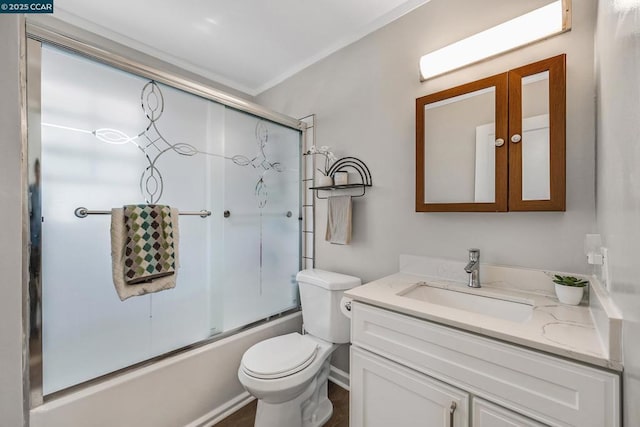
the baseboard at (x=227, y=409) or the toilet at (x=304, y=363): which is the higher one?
the toilet at (x=304, y=363)

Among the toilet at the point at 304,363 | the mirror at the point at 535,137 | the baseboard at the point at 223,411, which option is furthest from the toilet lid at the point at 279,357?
the mirror at the point at 535,137

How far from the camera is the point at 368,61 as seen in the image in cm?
171

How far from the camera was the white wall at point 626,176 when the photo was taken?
434 millimetres

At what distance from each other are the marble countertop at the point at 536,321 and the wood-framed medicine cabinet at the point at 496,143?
369 millimetres

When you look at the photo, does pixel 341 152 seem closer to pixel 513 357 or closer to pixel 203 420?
pixel 513 357

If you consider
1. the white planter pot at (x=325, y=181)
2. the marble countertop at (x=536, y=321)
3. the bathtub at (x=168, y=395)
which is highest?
the white planter pot at (x=325, y=181)

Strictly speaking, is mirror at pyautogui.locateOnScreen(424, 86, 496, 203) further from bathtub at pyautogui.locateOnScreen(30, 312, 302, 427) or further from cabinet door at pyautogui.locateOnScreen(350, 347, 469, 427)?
bathtub at pyautogui.locateOnScreen(30, 312, 302, 427)

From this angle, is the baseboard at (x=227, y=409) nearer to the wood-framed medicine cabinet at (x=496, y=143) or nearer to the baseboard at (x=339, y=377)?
the baseboard at (x=339, y=377)

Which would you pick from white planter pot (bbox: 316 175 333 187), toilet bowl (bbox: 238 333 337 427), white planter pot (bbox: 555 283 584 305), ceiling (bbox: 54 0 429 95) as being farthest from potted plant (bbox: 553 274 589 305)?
ceiling (bbox: 54 0 429 95)

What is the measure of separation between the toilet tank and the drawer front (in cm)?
50

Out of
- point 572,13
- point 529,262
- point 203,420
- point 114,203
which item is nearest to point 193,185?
point 114,203

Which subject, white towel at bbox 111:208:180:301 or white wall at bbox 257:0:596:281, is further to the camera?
white towel at bbox 111:208:180:301
